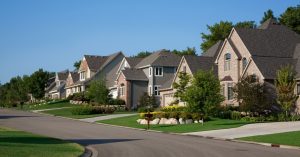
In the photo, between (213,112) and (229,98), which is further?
(229,98)

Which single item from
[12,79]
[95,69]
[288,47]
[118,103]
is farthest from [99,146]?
[12,79]

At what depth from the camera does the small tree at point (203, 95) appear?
3734cm

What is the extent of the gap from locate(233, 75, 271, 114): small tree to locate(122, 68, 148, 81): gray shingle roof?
29.1m

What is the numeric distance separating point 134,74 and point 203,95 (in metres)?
34.8

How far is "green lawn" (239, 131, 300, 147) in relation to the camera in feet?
78.6

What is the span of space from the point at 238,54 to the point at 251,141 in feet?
81.0

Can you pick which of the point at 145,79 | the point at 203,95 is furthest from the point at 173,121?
the point at 145,79

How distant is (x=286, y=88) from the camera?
4038cm

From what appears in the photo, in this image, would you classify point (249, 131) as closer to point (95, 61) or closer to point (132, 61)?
point (132, 61)

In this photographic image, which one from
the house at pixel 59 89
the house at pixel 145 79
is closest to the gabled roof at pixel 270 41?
the house at pixel 145 79

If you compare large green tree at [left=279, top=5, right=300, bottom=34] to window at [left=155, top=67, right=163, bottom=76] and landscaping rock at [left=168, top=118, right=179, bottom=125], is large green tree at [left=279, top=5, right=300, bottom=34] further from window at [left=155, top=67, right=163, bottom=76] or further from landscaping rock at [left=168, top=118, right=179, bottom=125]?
landscaping rock at [left=168, top=118, right=179, bottom=125]

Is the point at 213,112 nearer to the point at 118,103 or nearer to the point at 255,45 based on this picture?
the point at 255,45

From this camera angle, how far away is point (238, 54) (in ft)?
161

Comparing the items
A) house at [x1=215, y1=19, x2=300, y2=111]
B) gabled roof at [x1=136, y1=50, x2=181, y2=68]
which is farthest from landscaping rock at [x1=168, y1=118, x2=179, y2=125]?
gabled roof at [x1=136, y1=50, x2=181, y2=68]
